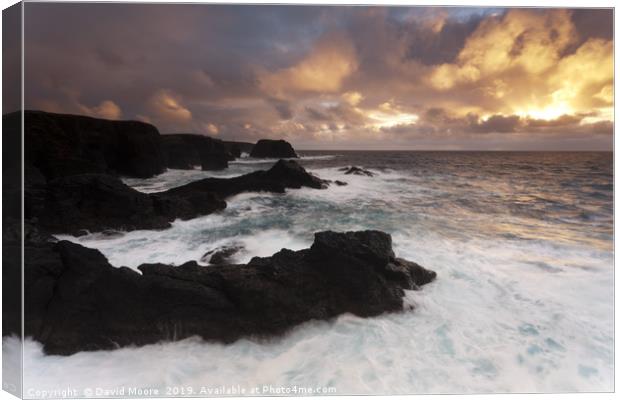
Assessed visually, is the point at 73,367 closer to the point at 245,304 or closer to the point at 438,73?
the point at 245,304

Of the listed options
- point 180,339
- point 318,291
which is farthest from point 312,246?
point 180,339

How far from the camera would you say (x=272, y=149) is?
496 centimetres

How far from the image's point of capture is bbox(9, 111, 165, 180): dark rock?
13.2 feet

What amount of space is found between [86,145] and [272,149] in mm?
2932

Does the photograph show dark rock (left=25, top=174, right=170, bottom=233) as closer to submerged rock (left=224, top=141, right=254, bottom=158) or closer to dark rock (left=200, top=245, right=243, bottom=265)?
dark rock (left=200, top=245, right=243, bottom=265)

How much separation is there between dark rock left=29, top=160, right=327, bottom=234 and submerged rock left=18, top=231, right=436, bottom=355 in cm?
51

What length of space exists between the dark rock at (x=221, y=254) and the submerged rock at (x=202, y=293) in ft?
0.67

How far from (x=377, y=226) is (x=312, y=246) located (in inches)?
43.6

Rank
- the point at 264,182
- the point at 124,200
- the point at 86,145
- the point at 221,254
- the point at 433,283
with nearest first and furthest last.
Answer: the point at 433,283 < the point at 221,254 < the point at 86,145 < the point at 124,200 < the point at 264,182

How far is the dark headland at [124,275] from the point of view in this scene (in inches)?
151

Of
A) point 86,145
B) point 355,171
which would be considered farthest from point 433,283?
point 86,145

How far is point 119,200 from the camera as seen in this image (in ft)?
15.7

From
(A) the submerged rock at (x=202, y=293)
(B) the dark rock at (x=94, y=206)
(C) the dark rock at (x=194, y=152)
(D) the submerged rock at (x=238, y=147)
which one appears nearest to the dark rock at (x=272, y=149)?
(D) the submerged rock at (x=238, y=147)

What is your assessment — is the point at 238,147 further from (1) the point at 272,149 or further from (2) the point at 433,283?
(2) the point at 433,283
